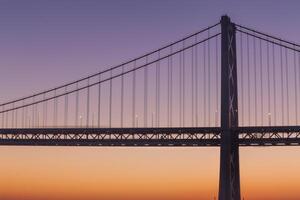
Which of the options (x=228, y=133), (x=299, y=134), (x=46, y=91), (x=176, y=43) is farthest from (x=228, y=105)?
(x=46, y=91)

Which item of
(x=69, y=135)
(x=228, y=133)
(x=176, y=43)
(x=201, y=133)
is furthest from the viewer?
(x=176, y=43)

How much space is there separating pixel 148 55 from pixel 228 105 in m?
18.0

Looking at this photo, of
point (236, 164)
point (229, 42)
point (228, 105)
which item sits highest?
point (229, 42)

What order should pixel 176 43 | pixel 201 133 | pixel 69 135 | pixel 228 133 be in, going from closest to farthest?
pixel 228 133 < pixel 201 133 < pixel 69 135 < pixel 176 43

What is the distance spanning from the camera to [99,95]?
70.8 metres

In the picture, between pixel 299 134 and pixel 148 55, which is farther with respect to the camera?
pixel 148 55

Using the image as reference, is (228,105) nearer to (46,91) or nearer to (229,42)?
(229,42)

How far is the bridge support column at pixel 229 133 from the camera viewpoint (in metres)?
56.0

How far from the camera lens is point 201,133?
6084 cm

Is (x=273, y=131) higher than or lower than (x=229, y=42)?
lower

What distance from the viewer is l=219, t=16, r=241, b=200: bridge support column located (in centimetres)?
5603

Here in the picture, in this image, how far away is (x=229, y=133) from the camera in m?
57.2

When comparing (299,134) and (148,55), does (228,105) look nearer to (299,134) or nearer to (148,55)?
(299,134)

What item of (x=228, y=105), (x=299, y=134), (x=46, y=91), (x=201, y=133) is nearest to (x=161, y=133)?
(x=201, y=133)
